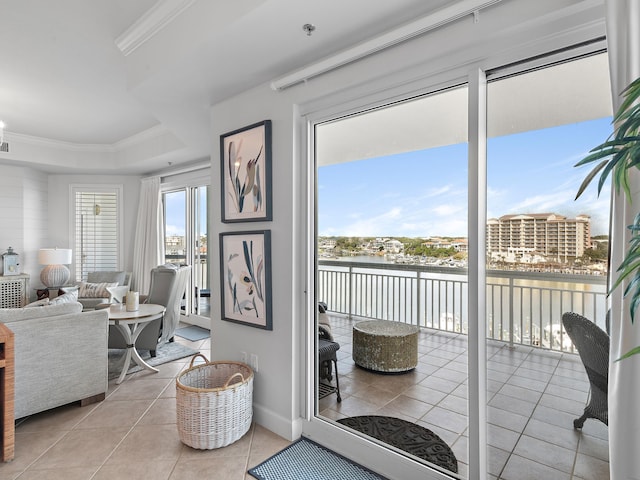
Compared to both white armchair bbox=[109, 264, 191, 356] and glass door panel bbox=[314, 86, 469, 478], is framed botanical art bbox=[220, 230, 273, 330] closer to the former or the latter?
glass door panel bbox=[314, 86, 469, 478]

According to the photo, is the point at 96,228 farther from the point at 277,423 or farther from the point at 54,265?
the point at 277,423

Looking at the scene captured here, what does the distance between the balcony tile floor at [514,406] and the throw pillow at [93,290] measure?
479 centimetres

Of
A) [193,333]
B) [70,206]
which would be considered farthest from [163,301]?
[70,206]

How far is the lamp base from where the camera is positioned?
18.2 feet

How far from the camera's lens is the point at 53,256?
5457 mm

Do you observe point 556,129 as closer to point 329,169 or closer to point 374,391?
point 329,169

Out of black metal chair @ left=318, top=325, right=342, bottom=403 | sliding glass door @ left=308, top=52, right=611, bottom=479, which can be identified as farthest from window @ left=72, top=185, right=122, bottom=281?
sliding glass door @ left=308, top=52, right=611, bottom=479

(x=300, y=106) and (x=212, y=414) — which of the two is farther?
(x=300, y=106)

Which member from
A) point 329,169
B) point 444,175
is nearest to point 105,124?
point 329,169

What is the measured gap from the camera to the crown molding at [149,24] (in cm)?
216

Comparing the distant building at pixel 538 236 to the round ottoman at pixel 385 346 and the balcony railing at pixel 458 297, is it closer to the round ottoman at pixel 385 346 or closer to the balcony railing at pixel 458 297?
the balcony railing at pixel 458 297

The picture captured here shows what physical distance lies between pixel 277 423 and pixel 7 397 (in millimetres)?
1668

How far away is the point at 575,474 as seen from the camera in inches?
60.0

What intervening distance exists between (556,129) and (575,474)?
1.46m
